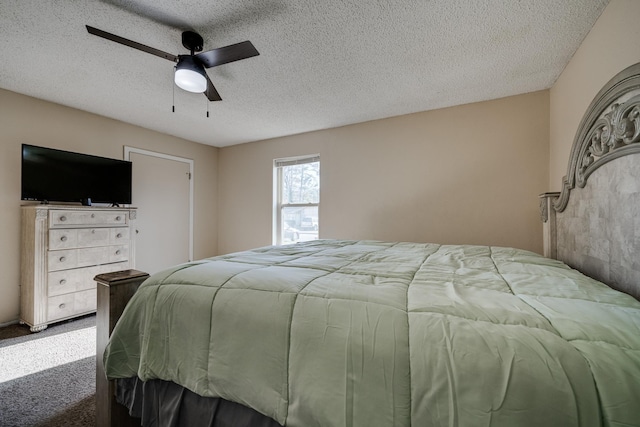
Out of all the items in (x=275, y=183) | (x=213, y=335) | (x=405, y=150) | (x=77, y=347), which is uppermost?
(x=405, y=150)

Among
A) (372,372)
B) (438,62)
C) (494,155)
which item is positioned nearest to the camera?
(372,372)

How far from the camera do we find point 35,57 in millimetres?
1902

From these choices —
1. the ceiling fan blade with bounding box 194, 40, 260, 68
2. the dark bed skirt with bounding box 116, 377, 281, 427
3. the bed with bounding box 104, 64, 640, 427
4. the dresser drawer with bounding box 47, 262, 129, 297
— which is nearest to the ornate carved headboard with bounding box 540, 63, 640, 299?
the bed with bounding box 104, 64, 640, 427

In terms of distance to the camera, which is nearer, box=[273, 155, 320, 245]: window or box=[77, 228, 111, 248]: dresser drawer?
box=[77, 228, 111, 248]: dresser drawer

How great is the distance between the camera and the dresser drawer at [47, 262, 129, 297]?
2375 millimetres

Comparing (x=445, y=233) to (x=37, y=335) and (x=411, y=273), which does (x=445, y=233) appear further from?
(x=37, y=335)

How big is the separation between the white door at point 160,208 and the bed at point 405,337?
2903 millimetres

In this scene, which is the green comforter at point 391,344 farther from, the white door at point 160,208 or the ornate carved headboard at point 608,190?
the white door at point 160,208

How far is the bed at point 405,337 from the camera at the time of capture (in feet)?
1.75

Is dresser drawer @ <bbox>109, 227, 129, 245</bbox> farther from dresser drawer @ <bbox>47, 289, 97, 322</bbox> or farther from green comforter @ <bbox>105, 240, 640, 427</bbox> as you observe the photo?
green comforter @ <bbox>105, 240, 640, 427</bbox>

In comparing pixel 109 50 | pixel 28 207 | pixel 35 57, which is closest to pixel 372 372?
pixel 109 50

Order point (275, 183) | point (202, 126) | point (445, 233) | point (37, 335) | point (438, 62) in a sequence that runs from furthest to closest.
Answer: point (275, 183), point (202, 126), point (445, 233), point (37, 335), point (438, 62)

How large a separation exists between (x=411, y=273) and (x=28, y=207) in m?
3.58

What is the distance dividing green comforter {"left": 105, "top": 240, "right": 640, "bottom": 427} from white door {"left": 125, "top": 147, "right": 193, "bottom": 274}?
292 centimetres
